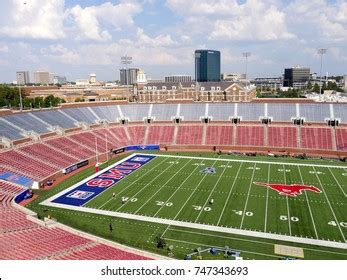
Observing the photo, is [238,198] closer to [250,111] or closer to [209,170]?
[209,170]

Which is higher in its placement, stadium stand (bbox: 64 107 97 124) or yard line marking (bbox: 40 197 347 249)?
stadium stand (bbox: 64 107 97 124)

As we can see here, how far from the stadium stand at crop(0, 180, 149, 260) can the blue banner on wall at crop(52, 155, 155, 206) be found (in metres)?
7.30

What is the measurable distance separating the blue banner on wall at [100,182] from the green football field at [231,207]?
1.12 meters

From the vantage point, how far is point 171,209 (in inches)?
1174

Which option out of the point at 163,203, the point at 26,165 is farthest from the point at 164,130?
the point at 163,203

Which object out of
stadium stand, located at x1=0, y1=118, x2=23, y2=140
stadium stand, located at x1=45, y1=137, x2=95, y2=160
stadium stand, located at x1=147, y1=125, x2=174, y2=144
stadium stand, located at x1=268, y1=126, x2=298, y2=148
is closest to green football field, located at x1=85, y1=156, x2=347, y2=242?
stadium stand, located at x1=268, y1=126, x2=298, y2=148

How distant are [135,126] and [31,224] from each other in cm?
4036

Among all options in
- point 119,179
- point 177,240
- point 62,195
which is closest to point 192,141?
point 119,179

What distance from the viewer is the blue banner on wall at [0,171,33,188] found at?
3534 cm

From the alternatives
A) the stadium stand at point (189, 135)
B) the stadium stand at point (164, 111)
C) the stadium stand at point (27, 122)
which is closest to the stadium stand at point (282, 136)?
the stadium stand at point (189, 135)

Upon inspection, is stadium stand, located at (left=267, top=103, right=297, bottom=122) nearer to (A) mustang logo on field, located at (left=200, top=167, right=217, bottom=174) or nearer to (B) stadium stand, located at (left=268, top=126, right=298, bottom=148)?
(B) stadium stand, located at (left=268, top=126, right=298, bottom=148)

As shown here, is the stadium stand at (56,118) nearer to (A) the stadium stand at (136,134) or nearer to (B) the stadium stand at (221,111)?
(A) the stadium stand at (136,134)

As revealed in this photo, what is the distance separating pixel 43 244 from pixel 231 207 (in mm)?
16862

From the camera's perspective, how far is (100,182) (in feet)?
125
